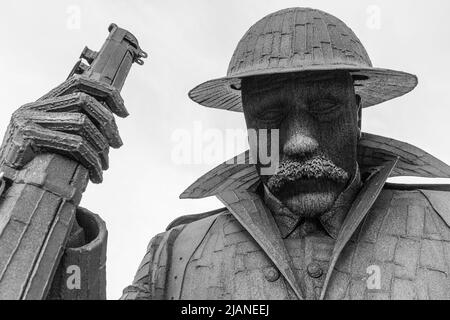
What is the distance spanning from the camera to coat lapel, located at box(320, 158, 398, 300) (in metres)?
5.54

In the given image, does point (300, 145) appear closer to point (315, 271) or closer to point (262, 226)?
point (262, 226)

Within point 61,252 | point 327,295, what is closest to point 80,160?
point 61,252

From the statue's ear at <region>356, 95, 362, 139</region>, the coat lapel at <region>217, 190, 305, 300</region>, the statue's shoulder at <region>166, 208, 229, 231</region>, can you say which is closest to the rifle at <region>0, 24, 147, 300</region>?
the coat lapel at <region>217, 190, 305, 300</region>

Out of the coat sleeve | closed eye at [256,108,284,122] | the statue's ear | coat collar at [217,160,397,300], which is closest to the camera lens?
the coat sleeve

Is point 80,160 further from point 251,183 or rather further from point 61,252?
point 251,183

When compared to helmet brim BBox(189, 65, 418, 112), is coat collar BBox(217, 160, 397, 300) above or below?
below

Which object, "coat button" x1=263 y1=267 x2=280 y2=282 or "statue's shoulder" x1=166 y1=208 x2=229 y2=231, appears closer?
"coat button" x1=263 y1=267 x2=280 y2=282

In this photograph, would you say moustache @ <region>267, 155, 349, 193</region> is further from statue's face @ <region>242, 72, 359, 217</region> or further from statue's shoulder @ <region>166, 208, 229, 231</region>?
statue's shoulder @ <region>166, 208, 229, 231</region>

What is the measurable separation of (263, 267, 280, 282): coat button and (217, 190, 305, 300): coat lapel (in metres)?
0.10

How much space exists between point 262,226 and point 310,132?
89 centimetres

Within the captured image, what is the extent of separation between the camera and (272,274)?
18.6ft

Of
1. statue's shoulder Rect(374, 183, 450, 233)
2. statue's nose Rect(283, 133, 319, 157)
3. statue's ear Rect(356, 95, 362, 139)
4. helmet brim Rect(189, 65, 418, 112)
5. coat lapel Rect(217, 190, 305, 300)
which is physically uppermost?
helmet brim Rect(189, 65, 418, 112)

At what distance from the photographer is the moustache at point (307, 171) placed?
19.0 feet

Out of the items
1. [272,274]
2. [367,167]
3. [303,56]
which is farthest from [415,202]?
[303,56]
